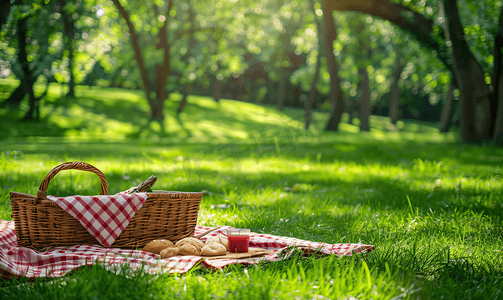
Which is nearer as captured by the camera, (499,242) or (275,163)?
(499,242)

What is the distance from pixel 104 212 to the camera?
8.29 feet

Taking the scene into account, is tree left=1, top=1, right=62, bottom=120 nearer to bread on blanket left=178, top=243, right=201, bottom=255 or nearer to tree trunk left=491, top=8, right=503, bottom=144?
bread on blanket left=178, top=243, right=201, bottom=255

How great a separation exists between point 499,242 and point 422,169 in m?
3.36

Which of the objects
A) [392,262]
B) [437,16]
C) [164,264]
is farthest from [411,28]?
[164,264]

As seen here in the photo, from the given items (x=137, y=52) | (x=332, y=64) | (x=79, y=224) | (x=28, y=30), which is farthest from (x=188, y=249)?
(x=137, y=52)

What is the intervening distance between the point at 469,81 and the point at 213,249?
886 centimetres

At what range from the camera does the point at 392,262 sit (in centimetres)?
224

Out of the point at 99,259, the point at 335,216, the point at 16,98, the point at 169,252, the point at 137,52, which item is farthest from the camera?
the point at 16,98

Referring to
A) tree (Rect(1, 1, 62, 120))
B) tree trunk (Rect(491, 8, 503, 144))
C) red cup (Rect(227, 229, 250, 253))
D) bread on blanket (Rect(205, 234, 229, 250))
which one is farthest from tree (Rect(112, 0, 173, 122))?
red cup (Rect(227, 229, 250, 253))

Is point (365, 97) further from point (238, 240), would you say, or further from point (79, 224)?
point (79, 224)

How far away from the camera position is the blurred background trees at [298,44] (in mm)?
8672

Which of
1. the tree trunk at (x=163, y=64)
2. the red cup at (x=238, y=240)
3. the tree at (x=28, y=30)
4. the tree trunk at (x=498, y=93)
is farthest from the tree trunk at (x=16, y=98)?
the red cup at (x=238, y=240)

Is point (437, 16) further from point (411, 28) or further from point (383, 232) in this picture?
point (383, 232)

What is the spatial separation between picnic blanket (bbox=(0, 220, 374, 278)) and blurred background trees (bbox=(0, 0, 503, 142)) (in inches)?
147
